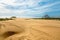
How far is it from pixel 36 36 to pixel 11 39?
32.7 inches

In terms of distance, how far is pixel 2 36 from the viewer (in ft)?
17.7

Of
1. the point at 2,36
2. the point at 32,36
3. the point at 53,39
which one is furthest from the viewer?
the point at 2,36

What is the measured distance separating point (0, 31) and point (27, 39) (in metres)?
1.90

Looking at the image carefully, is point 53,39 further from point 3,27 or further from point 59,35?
point 3,27

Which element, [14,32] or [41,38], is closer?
[41,38]

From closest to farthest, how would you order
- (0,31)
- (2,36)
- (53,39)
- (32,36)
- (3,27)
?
(53,39)
(32,36)
(2,36)
(0,31)
(3,27)

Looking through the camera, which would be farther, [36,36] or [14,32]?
[14,32]

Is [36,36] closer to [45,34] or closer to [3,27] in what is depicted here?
Result: [45,34]

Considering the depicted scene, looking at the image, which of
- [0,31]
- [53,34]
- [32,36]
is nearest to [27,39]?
[32,36]

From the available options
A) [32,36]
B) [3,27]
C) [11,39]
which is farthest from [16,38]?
[3,27]

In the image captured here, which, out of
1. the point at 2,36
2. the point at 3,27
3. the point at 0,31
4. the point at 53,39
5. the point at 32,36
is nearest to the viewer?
the point at 53,39

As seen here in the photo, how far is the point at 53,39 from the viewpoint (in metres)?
4.28

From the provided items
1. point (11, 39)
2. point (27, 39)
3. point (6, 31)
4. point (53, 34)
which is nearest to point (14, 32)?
point (6, 31)

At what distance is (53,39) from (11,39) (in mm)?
1368
